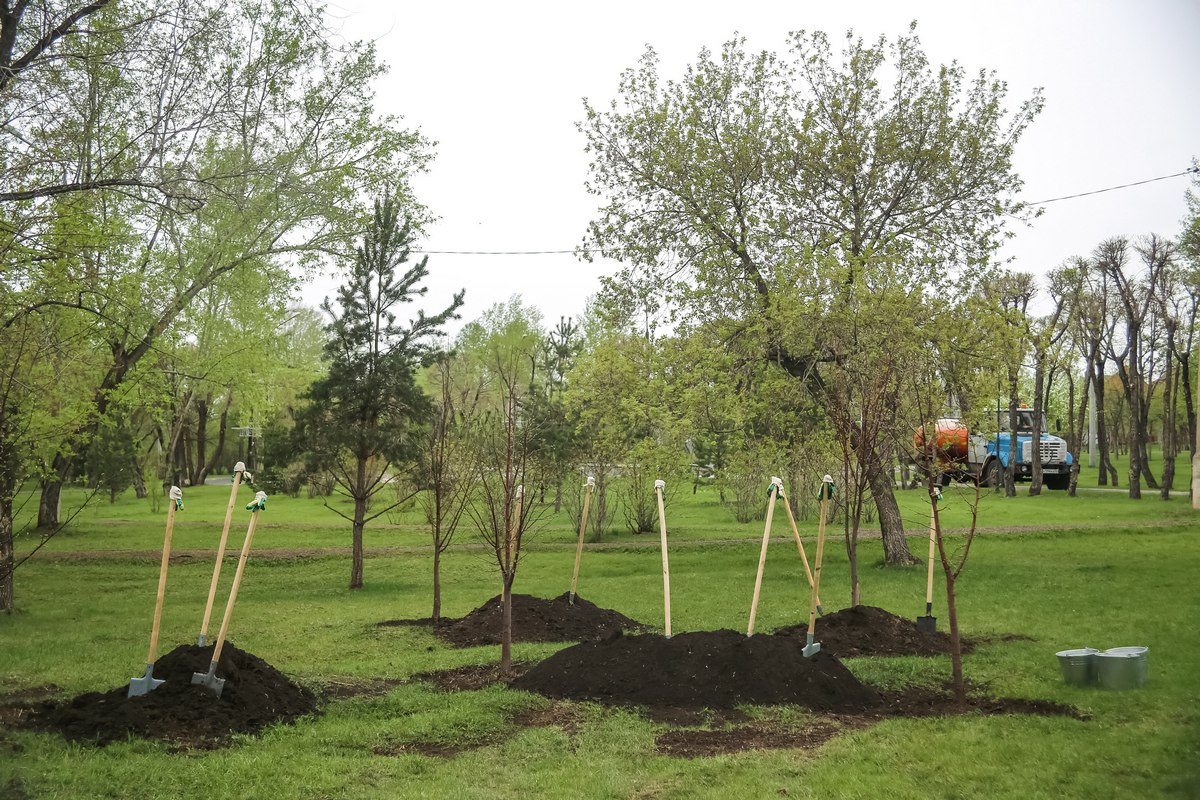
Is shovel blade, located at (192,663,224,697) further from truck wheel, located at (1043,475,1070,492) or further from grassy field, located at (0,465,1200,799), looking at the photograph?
truck wheel, located at (1043,475,1070,492)

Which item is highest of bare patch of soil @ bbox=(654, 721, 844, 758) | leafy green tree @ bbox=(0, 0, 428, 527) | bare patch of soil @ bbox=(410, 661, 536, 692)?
leafy green tree @ bbox=(0, 0, 428, 527)

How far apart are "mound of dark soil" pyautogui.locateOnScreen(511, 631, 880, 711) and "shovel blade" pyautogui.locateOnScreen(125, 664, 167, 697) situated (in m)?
3.14

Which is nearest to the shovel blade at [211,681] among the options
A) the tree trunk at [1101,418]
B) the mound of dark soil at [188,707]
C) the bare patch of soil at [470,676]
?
the mound of dark soil at [188,707]

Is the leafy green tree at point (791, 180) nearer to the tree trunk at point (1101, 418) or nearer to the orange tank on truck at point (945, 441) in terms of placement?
the orange tank on truck at point (945, 441)

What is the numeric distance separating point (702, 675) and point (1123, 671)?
11.8ft

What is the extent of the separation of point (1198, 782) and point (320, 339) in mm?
53072

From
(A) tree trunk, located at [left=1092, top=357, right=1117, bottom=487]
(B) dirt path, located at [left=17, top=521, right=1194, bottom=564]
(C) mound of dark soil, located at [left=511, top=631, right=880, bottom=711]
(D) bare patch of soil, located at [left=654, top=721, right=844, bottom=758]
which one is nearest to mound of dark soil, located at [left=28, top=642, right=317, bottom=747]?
(C) mound of dark soil, located at [left=511, top=631, right=880, bottom=711]

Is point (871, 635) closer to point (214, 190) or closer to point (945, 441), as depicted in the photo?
point (945, 441)

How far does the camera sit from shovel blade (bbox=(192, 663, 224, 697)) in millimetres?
7363

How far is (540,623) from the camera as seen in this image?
12.7 m

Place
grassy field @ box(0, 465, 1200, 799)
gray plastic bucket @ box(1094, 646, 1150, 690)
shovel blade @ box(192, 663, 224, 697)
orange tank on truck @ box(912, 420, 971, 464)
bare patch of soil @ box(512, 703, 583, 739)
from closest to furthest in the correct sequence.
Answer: grassy field @ box(0, 465, 1200, 799) → shovel blade @ box(192, 663, 224, 697) → bare patch of soil @ box(512, 703, 583, 739) → gray plastic bucket @ box(1094, 646, 1150, 690) → orange tank on truck @ box(912, 420, 971, 464)

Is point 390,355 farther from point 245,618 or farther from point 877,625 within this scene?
point 877,625

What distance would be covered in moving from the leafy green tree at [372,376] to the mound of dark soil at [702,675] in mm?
9605

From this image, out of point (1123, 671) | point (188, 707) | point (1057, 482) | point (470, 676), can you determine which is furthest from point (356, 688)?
point (1057, 482)
